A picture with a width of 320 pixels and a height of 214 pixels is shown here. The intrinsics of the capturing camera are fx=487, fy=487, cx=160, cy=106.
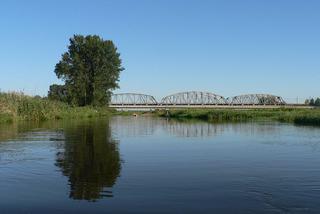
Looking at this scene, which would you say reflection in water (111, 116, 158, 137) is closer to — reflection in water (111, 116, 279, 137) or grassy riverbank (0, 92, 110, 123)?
reflection in water (111, 116, 279, 137)

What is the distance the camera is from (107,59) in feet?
316

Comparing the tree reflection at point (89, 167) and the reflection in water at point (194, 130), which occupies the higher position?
the reflection in water at point (194, 130)

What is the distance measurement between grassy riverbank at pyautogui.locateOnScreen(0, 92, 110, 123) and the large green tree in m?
17.7

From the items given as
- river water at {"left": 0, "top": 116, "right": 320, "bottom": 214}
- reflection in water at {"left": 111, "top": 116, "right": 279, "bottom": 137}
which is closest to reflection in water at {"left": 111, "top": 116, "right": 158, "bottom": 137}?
reflection in water at {"left": 111, "top": 116, "right": 279, "bottom": 137}

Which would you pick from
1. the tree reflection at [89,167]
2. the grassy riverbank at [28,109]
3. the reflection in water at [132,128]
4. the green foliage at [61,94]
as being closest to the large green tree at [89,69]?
the green foliage at [61,94]

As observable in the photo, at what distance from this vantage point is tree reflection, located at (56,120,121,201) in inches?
568

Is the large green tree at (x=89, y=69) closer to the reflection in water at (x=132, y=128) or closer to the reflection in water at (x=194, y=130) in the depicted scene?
the reflection in water at (x=132, y=128)

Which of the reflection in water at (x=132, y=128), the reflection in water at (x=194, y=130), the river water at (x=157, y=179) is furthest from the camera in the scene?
the reflection in water at (x=132, y=128)

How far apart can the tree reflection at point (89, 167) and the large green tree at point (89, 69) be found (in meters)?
65.7

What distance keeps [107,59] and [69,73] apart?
7945 millimetres

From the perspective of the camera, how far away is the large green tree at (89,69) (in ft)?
311

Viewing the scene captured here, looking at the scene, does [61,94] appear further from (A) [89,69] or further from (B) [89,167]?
(B) [89,167]

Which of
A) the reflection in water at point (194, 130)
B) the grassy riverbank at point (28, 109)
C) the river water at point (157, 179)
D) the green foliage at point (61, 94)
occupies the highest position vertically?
the green foliage at point (61, 94)

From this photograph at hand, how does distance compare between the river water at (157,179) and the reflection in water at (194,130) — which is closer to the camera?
the river water at (157,179)
